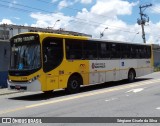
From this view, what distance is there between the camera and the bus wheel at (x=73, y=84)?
18078 mm

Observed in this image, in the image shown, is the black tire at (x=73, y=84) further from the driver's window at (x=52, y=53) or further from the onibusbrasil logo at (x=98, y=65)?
the onibusbrasil logo at (x=98, y=65)

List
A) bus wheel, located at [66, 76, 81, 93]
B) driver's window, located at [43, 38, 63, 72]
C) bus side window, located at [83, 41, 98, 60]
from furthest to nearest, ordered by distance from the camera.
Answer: bus side window, located at [83, 41, 98, 60] < bus wheel, located at [66, 76, 81, 93] < driver's window, located at [43, 38, 63, 72]

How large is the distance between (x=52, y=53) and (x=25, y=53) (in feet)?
4.20

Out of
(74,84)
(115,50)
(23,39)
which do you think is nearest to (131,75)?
(115,50)

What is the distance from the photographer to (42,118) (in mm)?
10555

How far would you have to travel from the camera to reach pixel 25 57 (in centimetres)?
1650

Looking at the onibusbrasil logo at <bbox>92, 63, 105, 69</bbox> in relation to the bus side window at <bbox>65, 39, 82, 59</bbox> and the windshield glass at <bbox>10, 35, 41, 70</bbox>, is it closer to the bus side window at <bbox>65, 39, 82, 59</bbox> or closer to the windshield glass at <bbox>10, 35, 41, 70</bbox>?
the bus side window at <bbox>65, 39, 82, 59</bbox>

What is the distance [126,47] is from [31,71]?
9550mm

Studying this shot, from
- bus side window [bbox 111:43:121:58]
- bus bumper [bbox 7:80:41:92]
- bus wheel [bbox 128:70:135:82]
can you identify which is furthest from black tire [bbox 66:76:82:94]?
bus wheel [bbox 128:70:135:82]

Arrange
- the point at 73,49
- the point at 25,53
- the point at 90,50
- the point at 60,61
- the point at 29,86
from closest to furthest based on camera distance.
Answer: the point at 29,86
the point at 25,53
the point at 60,61
the point at 73,49
the point at 90,50

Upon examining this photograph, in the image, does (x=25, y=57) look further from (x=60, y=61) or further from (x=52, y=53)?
(x=60, y=61)

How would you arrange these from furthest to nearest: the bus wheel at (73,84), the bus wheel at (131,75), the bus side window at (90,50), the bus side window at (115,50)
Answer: the bus wheel at (131,75) → the bus side window at (115,50) → the bus side window at (90,50) → the bus wheel at (73,84)

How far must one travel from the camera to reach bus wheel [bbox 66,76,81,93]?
1808 centimetres

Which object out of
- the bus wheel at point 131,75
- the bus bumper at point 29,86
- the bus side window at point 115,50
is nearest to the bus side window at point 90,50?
the bus side window at point 115,50
